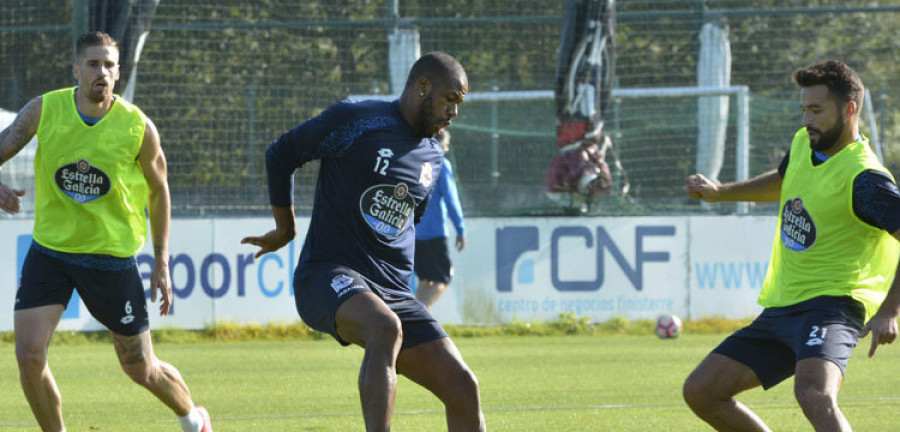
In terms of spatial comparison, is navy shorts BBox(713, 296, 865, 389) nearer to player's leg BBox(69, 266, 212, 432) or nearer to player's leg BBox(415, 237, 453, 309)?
player's leg BBox(69, 266, 212, 432)

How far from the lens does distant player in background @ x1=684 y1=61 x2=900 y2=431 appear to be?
579cm

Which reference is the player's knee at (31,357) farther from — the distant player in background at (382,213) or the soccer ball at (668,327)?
the soccer ball at (668,327)

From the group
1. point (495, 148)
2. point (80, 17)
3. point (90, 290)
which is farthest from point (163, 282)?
point (495, 148)

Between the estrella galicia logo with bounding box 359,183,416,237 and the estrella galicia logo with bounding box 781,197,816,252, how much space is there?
5.73 feet

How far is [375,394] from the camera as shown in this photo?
18.1 ft

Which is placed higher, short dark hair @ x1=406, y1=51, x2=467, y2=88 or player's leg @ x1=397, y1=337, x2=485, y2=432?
short dark hair @ x1=406, y1=51, x2=467, y2=88

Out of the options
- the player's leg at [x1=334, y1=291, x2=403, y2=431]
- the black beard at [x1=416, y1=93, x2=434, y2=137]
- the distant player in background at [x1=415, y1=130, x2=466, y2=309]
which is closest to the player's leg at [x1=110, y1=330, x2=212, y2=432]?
the player's leg at [x1=334, y1=291, x2=403, y2=431]

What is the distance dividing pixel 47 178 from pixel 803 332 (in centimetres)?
394

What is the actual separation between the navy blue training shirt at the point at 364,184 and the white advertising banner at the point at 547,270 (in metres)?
8.41

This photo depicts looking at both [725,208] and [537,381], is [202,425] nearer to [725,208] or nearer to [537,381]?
[537,381]

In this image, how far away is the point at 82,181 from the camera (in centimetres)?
699

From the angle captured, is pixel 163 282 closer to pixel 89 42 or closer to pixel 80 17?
pixel 89 42

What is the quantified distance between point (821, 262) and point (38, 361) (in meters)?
3.88

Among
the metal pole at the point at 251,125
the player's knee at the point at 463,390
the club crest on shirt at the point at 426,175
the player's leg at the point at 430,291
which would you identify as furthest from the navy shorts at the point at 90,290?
the metal pole at the point at 251,125
